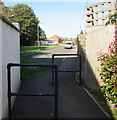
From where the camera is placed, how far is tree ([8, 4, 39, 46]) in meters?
45.5

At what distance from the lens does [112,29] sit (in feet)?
14.7

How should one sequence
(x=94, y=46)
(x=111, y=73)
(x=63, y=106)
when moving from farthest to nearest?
(x=94, y=46)
(x=63, y=106)
(x=111, y=73)

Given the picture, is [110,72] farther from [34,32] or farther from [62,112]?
[34,32]

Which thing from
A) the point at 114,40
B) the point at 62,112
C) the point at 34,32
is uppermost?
the point at 34,32

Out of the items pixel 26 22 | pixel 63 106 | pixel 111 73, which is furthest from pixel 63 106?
pixel 26 22

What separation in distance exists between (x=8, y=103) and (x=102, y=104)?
2259 mm

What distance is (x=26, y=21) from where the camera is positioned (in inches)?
1832

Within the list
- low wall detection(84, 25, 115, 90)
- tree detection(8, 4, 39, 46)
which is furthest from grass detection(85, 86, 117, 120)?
tree detection(8, 4, 39, 46)

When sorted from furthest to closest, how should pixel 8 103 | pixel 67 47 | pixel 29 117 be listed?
pixel 67 47
pixel 29 117
pixel 8 103

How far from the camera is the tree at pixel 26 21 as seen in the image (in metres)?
45.5

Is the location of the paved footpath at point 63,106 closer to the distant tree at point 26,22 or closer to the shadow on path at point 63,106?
the shadow on path at point 63,106

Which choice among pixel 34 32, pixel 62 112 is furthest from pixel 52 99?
pixel 34 32

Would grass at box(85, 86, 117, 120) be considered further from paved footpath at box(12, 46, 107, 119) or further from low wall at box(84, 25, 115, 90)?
low wall at box(84, 25, 115, 90)

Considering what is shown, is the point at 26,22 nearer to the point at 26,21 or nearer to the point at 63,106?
the point at 26,21
